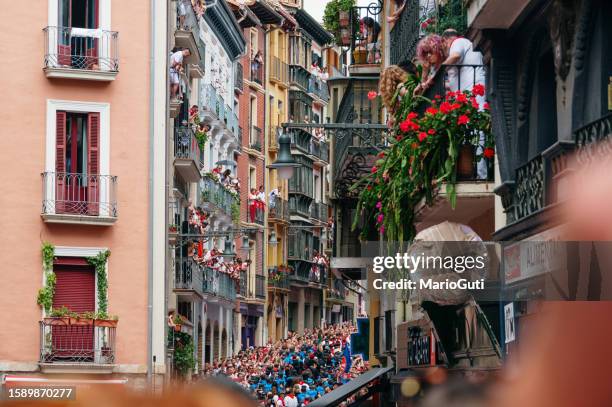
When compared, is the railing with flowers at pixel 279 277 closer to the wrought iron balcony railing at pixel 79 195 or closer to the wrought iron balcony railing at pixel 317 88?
the wrought iron balcony railing at pixel 317 88

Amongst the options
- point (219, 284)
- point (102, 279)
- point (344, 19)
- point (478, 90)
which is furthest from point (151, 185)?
point (219, 284)

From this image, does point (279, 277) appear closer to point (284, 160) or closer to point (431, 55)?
point (284, 160)

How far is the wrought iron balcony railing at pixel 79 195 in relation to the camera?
38656 mm

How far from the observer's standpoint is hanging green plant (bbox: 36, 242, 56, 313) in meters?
37.9

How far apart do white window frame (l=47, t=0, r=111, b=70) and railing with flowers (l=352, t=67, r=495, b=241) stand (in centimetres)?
2152

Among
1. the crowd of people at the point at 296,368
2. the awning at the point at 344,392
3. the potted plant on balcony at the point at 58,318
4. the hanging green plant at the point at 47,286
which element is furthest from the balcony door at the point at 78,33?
the awning at the point at 344,392

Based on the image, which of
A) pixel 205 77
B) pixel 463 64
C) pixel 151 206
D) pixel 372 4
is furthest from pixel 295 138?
pixel 463 64

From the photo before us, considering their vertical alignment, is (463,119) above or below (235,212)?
below

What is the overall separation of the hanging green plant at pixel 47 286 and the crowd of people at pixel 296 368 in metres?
5.29

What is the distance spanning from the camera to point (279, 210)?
89438mm

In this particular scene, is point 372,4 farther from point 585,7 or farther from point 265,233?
point 265,233

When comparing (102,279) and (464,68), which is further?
(102,279)

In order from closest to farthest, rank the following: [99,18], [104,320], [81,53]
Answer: [104,320] → [81,53] → [99,18]

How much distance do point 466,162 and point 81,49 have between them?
23873mm
